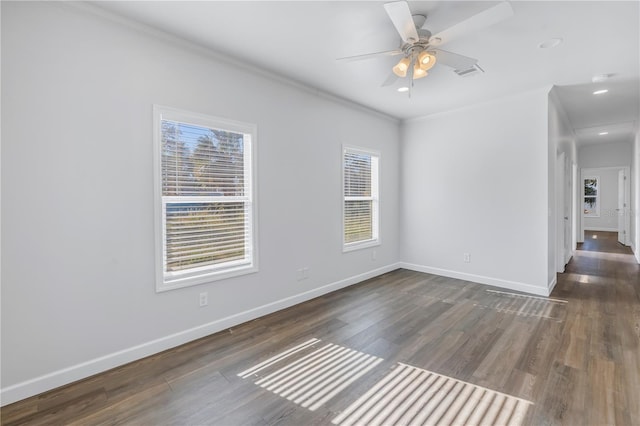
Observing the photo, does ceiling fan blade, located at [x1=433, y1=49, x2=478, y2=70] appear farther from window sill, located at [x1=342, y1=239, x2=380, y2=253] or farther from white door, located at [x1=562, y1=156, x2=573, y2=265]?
white door, located at [x1=562, y1=156, x2=573, y2=265]

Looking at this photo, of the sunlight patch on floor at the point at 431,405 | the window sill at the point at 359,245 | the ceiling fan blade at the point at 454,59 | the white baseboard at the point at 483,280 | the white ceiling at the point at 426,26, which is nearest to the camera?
the sunlight patch on floor at the point at 431,405

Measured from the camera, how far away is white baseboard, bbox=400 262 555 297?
4031 millimetres

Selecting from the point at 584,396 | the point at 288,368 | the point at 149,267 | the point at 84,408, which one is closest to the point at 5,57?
the point at 149,267

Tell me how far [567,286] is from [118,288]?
573cm

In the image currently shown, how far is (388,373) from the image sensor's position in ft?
7.45

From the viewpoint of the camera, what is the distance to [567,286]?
4.40 metres

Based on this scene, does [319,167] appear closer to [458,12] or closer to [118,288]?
[458,12]

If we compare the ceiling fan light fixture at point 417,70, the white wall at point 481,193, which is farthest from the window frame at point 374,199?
the ceiling fan light fixture at point 417,70

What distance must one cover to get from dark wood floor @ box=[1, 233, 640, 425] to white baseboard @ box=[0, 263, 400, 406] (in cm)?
6

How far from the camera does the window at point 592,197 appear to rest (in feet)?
34.8

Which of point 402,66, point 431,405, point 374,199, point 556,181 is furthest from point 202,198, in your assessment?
point 556,181

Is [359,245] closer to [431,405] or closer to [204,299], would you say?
[204,299]

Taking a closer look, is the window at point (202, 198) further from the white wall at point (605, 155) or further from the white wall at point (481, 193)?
the white wall at point (605, 155)

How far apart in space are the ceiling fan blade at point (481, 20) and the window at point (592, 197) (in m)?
11.9
